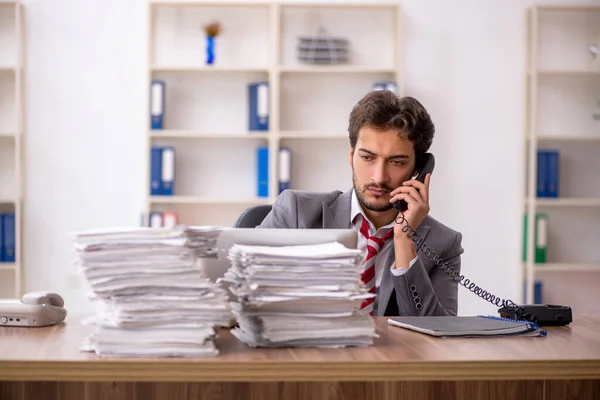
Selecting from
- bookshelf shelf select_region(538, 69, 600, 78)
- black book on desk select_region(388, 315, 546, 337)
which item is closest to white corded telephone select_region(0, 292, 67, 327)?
black book on desk select_region(388, 315, 546, 337)

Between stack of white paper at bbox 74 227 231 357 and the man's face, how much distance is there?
40.0 inches

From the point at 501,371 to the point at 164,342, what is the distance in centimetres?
57

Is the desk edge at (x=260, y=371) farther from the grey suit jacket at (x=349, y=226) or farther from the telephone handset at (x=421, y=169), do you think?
the telephone handset at (x=421, y=169)

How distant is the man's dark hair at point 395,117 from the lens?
7.91 ft

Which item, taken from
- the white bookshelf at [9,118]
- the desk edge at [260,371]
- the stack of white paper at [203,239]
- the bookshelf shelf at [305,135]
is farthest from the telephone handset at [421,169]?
the white bookshelf at [9,118]

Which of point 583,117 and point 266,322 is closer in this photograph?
point 266,322

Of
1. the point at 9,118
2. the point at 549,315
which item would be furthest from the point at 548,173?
the point at 9,118

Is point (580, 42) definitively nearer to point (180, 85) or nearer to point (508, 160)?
point (508, 160)

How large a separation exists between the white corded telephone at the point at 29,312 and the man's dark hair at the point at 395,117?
1098 millimetres

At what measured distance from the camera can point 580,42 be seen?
16.6ft

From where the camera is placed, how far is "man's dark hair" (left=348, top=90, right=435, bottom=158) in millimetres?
2412

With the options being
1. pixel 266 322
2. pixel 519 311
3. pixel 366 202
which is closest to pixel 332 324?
pixel 266 322

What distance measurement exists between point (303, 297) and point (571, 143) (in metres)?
4.02

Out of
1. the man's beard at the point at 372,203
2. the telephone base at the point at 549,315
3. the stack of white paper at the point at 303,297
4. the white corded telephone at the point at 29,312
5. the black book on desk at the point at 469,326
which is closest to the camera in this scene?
the stack of white paper at the point at 303,297
